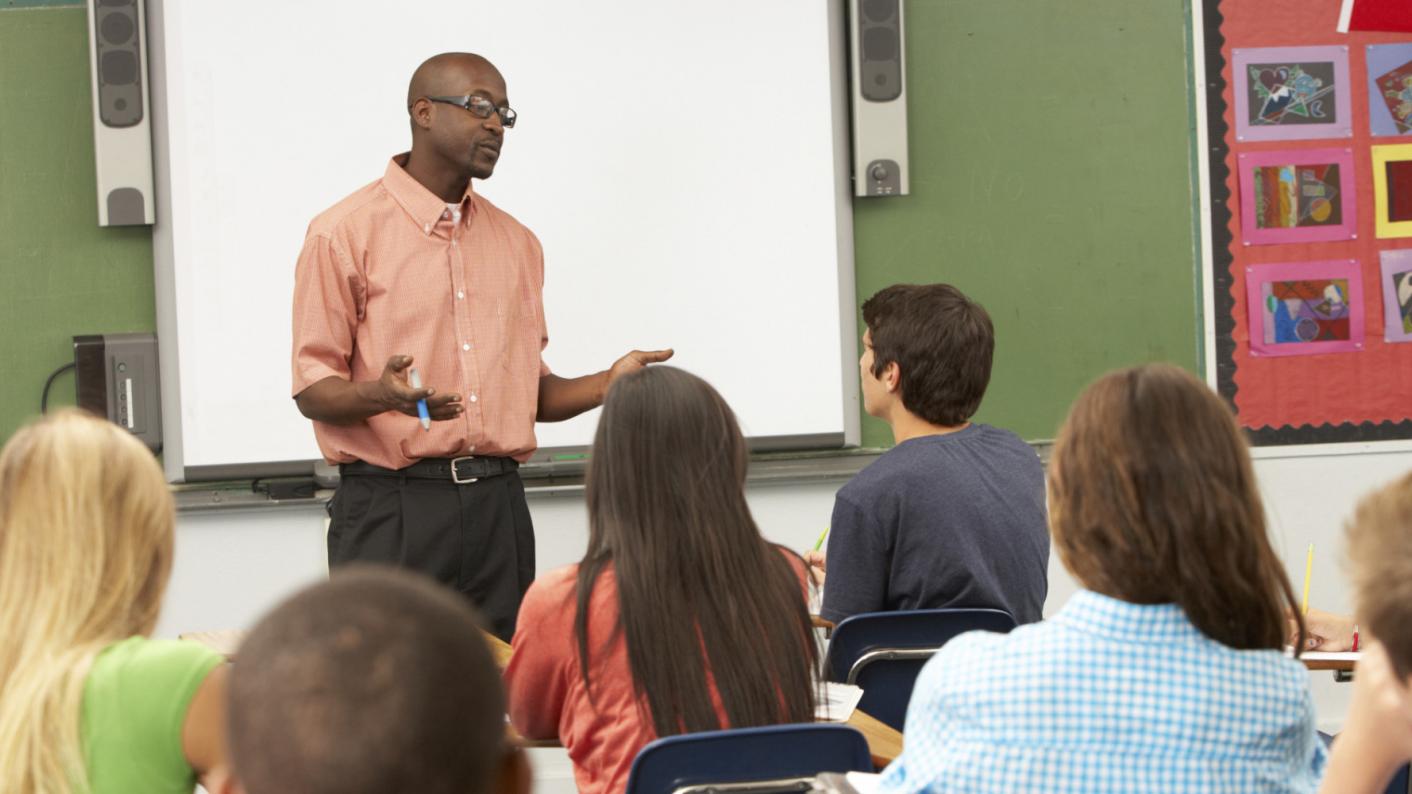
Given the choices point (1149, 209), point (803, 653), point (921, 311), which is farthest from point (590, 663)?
point (1149, 209)

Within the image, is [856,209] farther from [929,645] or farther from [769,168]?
[929,645]

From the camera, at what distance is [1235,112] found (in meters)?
4.52

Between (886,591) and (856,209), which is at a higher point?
(856,209)

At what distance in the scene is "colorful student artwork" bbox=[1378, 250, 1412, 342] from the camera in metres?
4.56

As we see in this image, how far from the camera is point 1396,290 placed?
15.0 ft

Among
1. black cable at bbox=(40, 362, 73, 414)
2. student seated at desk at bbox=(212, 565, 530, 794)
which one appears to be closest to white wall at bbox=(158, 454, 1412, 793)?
black cable at bbox=(40, 362, 73, 414)

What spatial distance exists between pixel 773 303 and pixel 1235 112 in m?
1.52

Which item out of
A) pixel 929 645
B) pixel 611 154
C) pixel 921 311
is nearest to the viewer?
pixel 929 645

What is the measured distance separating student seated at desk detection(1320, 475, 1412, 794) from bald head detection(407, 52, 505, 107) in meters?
2.63

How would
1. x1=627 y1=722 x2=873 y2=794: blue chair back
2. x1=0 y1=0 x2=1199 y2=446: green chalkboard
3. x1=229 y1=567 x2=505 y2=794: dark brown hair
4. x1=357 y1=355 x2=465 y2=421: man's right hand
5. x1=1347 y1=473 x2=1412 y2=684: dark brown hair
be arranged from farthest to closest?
x1=0 y1=0 x2=1199 y2=446: green chalkboard < x1=357 y1=355 x2=465 y2=421: man's right hand < x1=627 y1=722 x2=873 y2=794: blue chair back < x1=1347 y1=473 x2=1412 y2=684: dark brown hair < x1=229 y1=567 x2=505 y2=794: dark brown hair

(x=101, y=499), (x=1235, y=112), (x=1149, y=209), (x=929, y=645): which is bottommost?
(x=929, y=645)

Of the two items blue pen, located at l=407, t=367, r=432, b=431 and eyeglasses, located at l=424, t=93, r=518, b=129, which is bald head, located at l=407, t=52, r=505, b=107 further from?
blue pen, located at l=407, t=367, r=432, b=431

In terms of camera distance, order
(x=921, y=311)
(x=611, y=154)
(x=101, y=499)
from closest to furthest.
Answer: (x=101, y=499) → (x=921, y=311) → (x=611, y=154)

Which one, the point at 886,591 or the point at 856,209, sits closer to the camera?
the point at 886,591
